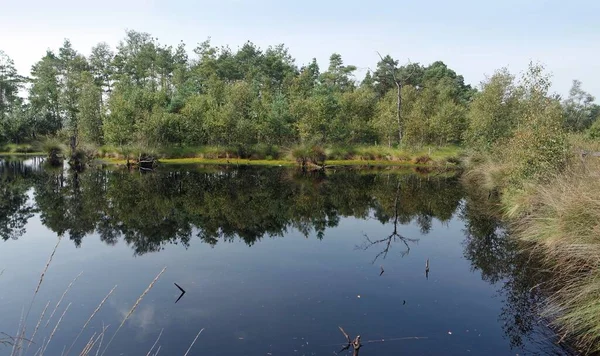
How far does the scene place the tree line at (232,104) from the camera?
44.4 m

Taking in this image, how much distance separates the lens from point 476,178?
33875 mm

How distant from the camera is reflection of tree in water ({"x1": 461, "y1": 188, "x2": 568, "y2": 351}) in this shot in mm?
8672

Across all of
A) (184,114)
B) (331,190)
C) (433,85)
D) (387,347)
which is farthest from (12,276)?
(433,85)

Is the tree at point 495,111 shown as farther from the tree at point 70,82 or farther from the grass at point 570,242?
the tree at point 70,82

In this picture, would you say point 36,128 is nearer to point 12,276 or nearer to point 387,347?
point 12,276

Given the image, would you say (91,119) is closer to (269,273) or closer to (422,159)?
(422,159)

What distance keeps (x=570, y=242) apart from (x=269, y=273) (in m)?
7.93

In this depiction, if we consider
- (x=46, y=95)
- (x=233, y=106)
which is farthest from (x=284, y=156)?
(x=46, y=95)

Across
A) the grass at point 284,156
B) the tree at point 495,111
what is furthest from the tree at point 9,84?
the tree at point 495,111

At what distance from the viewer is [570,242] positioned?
10.5 m

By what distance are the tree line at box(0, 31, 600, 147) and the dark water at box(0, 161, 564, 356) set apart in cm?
2121

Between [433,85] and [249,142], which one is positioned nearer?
[249,142]

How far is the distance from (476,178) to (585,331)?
27.7m

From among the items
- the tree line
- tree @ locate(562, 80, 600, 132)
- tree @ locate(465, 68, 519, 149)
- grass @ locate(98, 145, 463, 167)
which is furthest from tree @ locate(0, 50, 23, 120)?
tree @ locate(562, 80, 600, 132)
